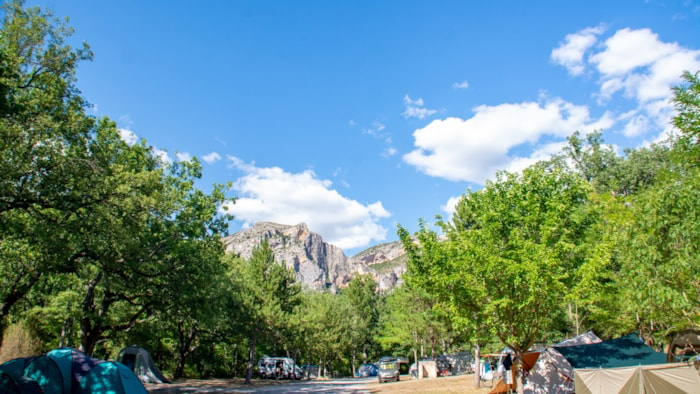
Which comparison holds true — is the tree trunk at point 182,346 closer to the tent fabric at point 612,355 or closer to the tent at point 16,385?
the tent at point 16,385

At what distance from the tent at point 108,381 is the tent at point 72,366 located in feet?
1.58

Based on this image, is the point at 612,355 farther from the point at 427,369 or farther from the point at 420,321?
the point at 427,369

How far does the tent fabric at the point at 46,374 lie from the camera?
11742 millimetres

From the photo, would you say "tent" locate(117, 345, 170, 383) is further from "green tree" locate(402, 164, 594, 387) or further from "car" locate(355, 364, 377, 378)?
"car" locate(355, 364, 377, 378)

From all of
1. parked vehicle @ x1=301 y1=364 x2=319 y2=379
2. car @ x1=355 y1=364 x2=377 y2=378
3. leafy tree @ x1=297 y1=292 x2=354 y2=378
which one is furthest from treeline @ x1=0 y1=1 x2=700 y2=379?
car @ x1=355 y1=364 x2=377 y2=378

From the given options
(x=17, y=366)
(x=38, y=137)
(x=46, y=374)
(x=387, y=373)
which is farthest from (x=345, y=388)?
(x=38, y=137)

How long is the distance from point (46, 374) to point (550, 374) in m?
17.1

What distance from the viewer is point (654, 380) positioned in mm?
10922

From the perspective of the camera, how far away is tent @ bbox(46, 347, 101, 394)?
483 inches

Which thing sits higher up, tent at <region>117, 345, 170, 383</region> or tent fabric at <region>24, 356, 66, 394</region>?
tent fabric at <region>24, 356, 66, 394</region>

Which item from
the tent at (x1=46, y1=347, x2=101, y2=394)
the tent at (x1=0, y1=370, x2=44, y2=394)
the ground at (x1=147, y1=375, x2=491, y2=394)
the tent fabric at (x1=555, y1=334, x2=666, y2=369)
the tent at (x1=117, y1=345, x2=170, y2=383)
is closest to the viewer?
the tent at (x1=0, y1=370, x2=44, y2=394)

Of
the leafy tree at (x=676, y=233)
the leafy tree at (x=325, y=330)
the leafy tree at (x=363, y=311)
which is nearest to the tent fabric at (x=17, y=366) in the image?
the leafy tree at (x=676, y=233)

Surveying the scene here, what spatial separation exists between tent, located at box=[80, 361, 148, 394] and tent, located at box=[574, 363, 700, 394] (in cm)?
1349

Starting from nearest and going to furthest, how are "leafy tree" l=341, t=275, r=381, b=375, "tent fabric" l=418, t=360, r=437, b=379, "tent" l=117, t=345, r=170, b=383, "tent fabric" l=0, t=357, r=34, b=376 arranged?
"tent fabric" l=0, t=357, r=34, b=376 → "tent" l=117, t=345, r=170, b=383 → "tent fabric" l=418, t=360, r=437, b=379 → "leafy tree" l=341, t=275, r=381, b=375
